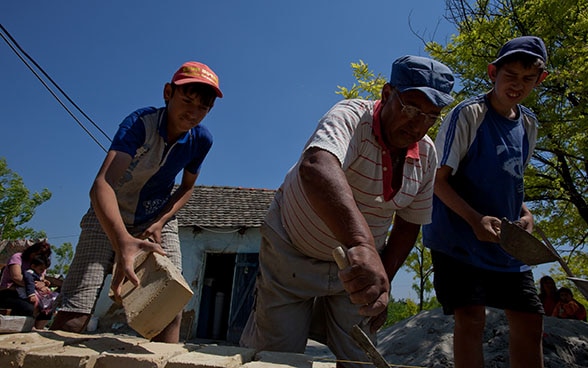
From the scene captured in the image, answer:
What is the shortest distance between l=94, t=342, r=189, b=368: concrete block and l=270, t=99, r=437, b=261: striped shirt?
86 cm

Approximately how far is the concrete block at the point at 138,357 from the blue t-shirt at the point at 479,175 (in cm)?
177

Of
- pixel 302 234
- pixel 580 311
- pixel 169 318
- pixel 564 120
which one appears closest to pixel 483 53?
pixel 564 120

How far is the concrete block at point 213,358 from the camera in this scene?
1869mm

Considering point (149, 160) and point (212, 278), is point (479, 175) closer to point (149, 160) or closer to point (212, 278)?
point (149, 160)

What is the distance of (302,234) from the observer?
2.46 m

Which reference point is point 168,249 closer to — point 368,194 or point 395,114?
point 368,194

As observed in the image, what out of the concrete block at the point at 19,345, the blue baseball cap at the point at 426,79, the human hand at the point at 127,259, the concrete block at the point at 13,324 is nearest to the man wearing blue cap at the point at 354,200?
the blue baseball cap at the point at 426,79

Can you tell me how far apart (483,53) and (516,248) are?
7171 mm

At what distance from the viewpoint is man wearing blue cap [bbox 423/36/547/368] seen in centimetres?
269

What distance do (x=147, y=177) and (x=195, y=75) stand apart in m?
0.80

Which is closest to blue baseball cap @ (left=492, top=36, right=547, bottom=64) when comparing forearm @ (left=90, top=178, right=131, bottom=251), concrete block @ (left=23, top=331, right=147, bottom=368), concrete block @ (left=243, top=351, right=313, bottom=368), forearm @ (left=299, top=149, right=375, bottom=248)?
forearm @ (left=299, top=149, right=375, bottom=248)

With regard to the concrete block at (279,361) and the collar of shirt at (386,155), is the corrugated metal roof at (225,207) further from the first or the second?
the concrete block at (279,361)

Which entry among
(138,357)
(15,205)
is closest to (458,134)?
(138,357)

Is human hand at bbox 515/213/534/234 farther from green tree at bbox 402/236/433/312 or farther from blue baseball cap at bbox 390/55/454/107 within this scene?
green tree at bbox 402/236/433/312
